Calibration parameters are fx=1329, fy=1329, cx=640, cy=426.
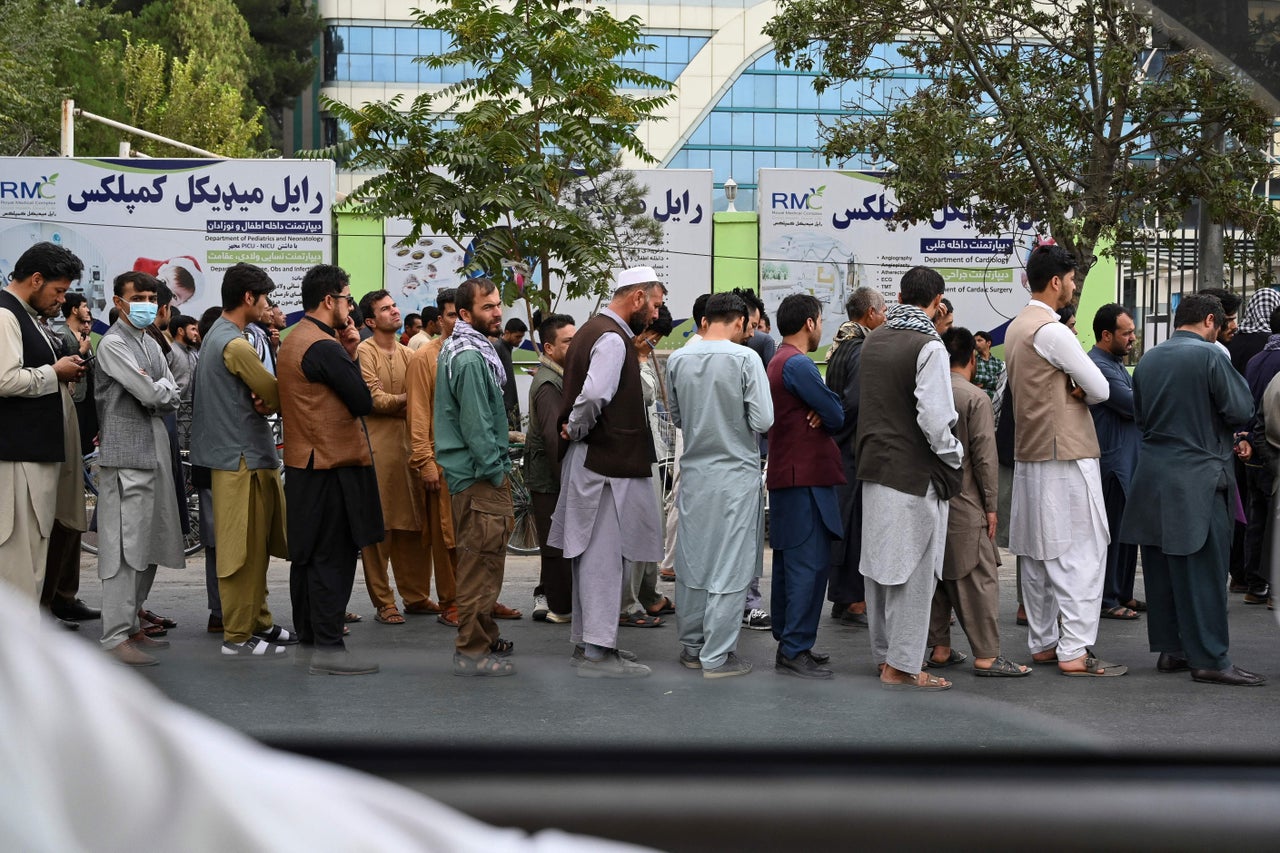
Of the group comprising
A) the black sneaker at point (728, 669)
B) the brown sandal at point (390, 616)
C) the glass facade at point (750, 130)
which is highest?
the glass facade at point (750, 130)

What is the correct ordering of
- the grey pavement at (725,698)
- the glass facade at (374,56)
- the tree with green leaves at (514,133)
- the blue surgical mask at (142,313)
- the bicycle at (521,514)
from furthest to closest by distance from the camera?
the glass facade at (374,56) < the tree with green leaves at (514,133) < the bicycle at (521,514) < the blue surgical mask at (142,313) < the grey pavement at (725,698)

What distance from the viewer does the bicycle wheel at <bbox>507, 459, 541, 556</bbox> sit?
28.3ft

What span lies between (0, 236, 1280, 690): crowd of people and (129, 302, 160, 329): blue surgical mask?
15 mm

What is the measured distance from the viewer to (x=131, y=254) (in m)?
17.1

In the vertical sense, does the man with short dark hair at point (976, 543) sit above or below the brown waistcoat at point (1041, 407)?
below

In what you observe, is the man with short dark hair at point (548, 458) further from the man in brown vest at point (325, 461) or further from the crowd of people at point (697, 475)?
the man in brown vest at point (325, 461)

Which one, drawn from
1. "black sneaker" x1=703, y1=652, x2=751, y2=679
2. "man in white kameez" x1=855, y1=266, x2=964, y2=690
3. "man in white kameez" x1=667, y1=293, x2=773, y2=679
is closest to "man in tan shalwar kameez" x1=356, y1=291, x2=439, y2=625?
"man in white kameez" x1=667, y1=293, x2=773, y2=679

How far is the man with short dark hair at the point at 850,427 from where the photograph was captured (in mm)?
6699

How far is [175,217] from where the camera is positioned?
17.1 metres

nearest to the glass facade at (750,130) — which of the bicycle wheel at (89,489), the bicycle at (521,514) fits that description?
the bicycle at (521,514)

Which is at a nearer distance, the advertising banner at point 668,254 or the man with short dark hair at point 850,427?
the man with short dark hair at point 850,427

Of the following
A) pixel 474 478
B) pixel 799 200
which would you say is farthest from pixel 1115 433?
pixel 799 200

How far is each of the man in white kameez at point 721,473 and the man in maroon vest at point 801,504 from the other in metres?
0.13

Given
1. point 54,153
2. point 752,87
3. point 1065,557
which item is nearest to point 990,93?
point 1065,557
